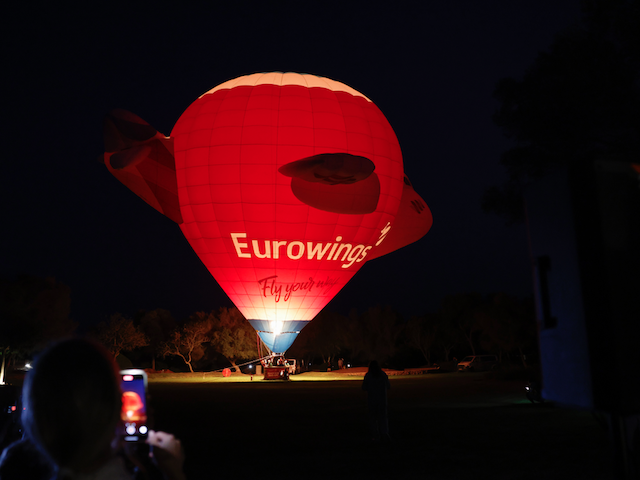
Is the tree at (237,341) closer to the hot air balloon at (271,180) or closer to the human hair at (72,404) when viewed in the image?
the hot air balloon at (271,180)

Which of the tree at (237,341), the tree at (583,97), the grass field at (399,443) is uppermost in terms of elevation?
the tree at (583,97)

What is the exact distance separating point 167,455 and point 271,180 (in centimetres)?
2003

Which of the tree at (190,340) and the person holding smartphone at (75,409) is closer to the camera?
the person holding smartphone at (75,409)

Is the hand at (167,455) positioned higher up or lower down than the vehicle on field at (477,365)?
higher up

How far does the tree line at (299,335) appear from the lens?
41.7m

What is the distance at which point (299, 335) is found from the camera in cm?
6669

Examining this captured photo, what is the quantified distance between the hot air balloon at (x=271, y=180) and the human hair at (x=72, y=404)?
18.8 metres

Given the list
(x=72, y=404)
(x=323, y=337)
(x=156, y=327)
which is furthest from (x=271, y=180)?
(x=156, y=327)

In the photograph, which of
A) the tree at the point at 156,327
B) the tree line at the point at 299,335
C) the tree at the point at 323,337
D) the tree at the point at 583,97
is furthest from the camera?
the tree at the point at 156,327

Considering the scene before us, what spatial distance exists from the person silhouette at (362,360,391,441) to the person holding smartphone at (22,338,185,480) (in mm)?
7847

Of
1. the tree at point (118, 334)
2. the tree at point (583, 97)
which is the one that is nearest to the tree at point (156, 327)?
the tree at point (118, 334)

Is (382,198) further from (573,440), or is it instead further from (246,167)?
(573,440)

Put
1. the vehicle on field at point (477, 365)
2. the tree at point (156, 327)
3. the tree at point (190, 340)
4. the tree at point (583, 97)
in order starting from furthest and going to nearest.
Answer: the tree at point (156, 327), the tree at point (190, 340), the vehicle on field at point (477, 365), the tree at point (583, 97)

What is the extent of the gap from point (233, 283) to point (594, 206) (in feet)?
71.0
